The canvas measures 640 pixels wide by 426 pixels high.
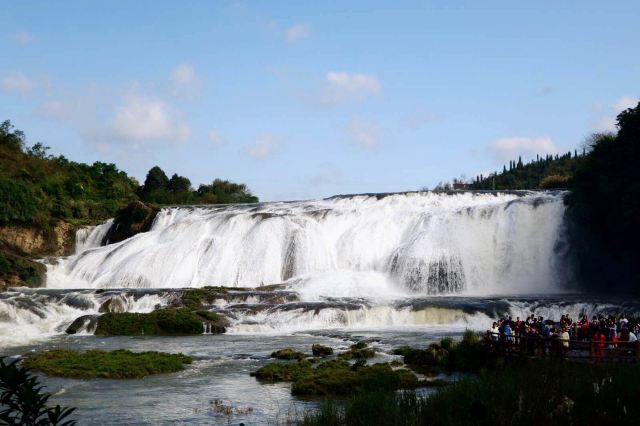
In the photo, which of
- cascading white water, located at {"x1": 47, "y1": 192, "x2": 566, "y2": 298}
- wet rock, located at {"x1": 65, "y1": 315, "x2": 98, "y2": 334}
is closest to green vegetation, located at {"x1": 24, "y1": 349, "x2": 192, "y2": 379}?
wet rock, located at {"x1": 65, "y1": 315, "x2": 98, "y2": 334}

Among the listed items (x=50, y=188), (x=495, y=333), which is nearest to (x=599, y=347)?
(x=495, y=333)

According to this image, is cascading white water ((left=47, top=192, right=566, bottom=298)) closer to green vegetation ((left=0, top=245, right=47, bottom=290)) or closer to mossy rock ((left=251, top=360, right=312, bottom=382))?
green vegetation ((left=0, top=245, right=47, bottom=290))

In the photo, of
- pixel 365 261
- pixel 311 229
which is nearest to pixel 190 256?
pixel 311 229

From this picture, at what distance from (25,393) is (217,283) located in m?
37.6

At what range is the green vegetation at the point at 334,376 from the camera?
1803 cm

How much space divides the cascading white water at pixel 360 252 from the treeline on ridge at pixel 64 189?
24.0 feet

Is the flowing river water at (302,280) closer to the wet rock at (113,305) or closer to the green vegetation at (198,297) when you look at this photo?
the wet rock at (113,305)

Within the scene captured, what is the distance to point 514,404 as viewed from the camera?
11867 millimetres

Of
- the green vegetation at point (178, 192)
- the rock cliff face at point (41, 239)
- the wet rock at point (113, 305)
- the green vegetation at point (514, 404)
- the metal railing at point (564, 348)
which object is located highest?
the green vegetation at point (178, 192)

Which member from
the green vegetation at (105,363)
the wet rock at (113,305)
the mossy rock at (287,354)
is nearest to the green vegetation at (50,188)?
the wet rock at (113,305)

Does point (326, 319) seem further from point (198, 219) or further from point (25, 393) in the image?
point (25, 393)

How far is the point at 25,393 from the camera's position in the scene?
234 inches

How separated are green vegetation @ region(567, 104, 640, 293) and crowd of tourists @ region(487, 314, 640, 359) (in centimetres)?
1809

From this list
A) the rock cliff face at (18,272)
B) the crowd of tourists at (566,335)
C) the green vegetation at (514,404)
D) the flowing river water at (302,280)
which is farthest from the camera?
the rock cliff face at (18,272)
